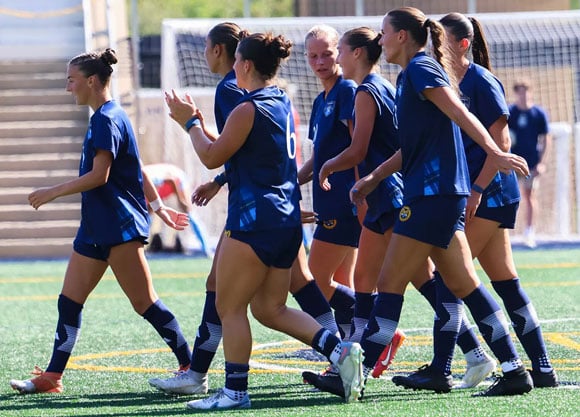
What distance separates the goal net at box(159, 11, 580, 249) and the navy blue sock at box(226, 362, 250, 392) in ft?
39.5

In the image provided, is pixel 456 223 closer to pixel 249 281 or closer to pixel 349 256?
pixel 249 281

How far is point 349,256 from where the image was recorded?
7.53m

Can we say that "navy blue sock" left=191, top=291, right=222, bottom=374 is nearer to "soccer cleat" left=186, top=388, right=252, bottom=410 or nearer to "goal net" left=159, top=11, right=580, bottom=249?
"soccer cleat" left=186, top=388, right=252, bottom=410

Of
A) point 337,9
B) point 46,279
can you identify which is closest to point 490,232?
point 46,279

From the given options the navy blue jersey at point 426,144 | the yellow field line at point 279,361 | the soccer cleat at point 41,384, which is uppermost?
the navy blue jersey at point 426,144

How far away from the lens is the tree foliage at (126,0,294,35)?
54969 mm

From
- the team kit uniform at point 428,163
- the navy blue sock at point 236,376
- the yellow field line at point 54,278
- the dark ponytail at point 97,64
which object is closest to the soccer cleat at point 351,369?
the navy blue sock at point 236,376

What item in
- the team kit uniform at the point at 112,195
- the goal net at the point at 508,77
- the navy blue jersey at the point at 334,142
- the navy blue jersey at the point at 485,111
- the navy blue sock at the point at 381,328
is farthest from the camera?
the goal net at the point at 508,77

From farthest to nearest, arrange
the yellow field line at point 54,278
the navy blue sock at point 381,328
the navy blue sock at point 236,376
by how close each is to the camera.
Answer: the yellow field line at point 54,278 < the navy blue sock at point 381,328 < the navy blue sock at point 236,376

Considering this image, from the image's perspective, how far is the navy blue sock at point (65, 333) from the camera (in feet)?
22.2

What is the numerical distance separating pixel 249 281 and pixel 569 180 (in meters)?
13.7

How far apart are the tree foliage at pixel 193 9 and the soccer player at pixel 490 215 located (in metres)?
48.6

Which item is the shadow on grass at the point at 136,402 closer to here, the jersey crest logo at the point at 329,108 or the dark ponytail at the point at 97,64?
the jersey crest logo at the point at 329,108

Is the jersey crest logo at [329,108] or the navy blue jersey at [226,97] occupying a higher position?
the navy blue jersey at [226,97]
